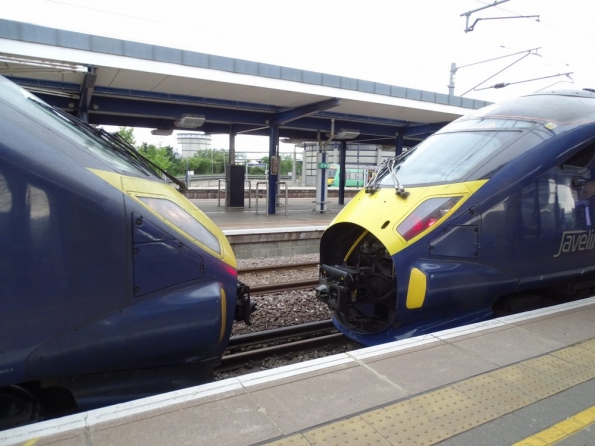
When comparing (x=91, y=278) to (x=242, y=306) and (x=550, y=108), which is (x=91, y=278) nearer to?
(x=242, y=306)

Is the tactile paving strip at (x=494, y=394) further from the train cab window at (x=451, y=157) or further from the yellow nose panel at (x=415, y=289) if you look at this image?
the train cab window at (x=451, y=157)

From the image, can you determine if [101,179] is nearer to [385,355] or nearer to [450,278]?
[385,355]

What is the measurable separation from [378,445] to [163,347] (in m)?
1.44

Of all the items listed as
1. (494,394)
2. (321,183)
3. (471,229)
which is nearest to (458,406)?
(494,394)

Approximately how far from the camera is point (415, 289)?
392 centimetres

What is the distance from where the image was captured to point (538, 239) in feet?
14.8

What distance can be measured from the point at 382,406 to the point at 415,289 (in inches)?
57.4

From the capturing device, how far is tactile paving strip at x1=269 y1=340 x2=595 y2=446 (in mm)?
2377

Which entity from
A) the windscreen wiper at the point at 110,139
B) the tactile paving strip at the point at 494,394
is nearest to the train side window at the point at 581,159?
the tactile paving strip at the point at 494,394

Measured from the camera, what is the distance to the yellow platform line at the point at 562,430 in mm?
2418

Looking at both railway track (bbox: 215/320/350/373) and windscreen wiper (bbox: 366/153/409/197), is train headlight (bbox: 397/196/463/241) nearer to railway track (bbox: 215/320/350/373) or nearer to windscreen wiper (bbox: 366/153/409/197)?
windscreen wiper (bbox: 366/153/409/197)

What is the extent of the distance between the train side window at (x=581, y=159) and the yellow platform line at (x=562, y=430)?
111 inches

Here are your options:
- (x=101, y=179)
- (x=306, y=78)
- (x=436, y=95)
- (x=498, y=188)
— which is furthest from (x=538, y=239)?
(x=436, y=95)

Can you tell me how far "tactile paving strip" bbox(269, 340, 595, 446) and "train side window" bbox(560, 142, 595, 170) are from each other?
2.15 m
